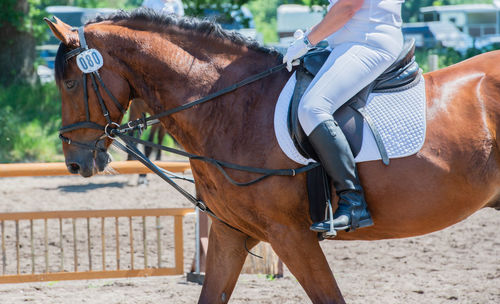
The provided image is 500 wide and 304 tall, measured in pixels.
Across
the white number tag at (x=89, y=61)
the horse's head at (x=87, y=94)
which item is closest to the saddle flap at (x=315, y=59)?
the horse's head at (x=87, y=94)

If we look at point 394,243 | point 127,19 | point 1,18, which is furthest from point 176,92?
point 1,18

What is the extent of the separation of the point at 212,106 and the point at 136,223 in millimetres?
4766

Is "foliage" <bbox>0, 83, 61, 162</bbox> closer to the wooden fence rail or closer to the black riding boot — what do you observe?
the wooden fence rail

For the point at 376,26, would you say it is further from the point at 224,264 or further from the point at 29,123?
the point at 29,123

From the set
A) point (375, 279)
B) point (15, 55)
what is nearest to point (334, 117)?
point (375, 279)

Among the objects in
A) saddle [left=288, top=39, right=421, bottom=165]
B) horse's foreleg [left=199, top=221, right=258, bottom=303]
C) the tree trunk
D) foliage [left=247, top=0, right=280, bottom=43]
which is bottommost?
horse's foreleg [left=199, top=221, right=258, bottom=303]

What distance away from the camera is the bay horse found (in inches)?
151

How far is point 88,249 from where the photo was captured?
6.23 metres

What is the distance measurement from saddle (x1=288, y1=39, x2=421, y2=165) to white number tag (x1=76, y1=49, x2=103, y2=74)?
3.78 feet

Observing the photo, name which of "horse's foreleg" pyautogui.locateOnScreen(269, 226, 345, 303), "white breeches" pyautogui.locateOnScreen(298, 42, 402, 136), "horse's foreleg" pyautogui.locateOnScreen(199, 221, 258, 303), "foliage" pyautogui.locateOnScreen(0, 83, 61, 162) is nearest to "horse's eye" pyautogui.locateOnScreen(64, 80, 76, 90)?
"horse's foreleg" pyautogui.locateOnScreen(199, 221, 258, 303)

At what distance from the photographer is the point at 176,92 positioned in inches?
158

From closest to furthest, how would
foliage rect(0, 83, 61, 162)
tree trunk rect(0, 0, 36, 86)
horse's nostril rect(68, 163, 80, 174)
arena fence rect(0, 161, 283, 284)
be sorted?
horse's nostril rect(68, 163, 80, 174) → arena fence rect(0, 161, 283, 284) → foliage rect(0, 83, 61, 162) → tree trunk rect(0, 0, 36, 86)

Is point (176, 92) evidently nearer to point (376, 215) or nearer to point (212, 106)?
point (212, 106)

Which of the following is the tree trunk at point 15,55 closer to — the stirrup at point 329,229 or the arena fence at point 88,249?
the arena fence at point 88,249
